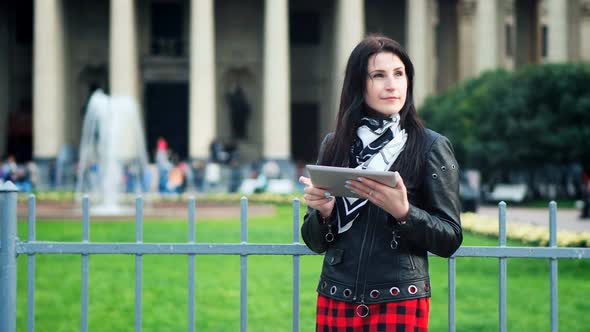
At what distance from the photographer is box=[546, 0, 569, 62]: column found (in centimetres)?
4722

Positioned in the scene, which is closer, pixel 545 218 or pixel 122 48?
pixel 545 218

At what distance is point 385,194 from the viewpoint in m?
4.12

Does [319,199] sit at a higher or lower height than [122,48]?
lower

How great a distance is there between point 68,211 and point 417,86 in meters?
25.8

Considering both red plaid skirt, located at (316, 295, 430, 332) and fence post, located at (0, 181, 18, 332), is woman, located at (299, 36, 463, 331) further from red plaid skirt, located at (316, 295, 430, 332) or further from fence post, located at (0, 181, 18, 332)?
fence post, located at (0, 181, 18, 332)

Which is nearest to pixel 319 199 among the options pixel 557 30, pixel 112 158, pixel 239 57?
pixel 112 158

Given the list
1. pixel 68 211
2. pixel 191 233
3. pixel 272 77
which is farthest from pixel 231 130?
pixel 191 233

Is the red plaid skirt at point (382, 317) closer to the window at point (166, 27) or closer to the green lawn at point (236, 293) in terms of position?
the green lawn at point (236, 293)

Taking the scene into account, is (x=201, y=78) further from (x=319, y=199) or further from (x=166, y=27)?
(x=319, y=199)

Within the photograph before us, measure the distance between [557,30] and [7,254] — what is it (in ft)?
150

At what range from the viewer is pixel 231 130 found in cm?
5241

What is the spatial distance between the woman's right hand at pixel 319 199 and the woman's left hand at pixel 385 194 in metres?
0.21

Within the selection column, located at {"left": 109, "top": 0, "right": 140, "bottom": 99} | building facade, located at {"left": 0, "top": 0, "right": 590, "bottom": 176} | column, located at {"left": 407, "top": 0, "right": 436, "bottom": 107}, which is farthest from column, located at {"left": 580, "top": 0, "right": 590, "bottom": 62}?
column, located at {"left": 109, "top": 0, "right": 140, "bottom": 99}

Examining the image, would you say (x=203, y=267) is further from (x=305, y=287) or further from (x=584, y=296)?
(x=584, y=296)
